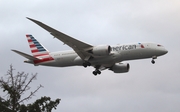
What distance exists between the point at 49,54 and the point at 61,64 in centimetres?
321

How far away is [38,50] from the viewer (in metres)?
68.1

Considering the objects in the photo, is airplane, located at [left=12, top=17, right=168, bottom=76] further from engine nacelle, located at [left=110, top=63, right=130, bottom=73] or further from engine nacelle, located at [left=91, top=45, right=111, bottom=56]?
engine nacelle, located at [left=110, top=63, right=130, bottom=73]

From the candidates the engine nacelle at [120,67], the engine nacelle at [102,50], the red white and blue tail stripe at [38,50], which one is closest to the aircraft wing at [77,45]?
the engine nacelle at [102,50]

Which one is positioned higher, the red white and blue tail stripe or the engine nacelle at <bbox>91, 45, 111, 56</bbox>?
the red white and blue tail stripe

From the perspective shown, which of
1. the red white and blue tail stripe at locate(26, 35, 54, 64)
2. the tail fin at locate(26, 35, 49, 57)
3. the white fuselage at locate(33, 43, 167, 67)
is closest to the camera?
the white fuselage at locate(33, 43, 167, 67)

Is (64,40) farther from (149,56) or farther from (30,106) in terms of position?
(30,106)

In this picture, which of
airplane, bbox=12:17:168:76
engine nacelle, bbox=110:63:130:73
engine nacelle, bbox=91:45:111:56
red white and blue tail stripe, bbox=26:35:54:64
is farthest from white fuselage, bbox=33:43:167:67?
engine nacelle, bbox=110:63:130:73

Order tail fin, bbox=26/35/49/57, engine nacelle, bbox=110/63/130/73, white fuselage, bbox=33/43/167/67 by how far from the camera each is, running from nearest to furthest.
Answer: white fuselage, bbox=33/43/167/67, tail fin, bbox=26/35/49/57, engine nacelle, bbox=110/63/130/73

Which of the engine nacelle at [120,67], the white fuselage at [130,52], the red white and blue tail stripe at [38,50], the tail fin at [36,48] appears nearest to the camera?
the white fuselage at [130,52]

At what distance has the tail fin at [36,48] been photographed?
67.1 metres

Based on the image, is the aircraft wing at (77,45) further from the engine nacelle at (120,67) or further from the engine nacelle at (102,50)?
the engine nacelle at (120,67)

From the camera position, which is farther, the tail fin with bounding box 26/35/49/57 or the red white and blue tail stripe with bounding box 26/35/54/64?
the tail fin with bounding box 26/35/49/57

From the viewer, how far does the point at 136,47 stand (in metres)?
58.1

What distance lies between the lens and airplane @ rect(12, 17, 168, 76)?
58000mm
